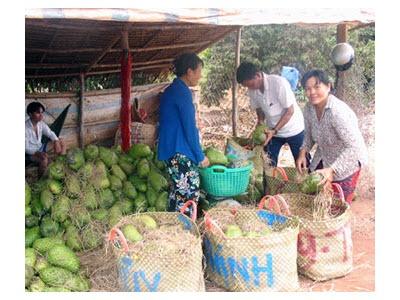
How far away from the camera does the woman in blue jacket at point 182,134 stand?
4.39 m

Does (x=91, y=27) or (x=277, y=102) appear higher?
(x=91, y=27)

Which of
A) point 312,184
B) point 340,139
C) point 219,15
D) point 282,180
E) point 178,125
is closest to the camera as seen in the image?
point 219,15

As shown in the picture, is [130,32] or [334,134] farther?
[130,32]

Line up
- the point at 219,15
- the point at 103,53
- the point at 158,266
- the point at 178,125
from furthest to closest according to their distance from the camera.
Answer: the point at 103,53, the point at 178,125, the point at 219,15, the point at 158,266

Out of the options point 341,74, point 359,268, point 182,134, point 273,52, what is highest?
point 273,52

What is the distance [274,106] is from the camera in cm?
574

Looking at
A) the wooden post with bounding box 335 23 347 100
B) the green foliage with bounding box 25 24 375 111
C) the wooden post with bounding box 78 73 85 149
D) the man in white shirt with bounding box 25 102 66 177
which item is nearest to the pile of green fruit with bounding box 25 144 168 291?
Result: the man in white shirt with bounding box 25 102 66 177

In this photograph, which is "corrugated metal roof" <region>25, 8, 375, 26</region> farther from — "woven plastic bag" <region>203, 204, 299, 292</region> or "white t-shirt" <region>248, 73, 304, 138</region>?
"woven plastic bag" <region>203, 204, 299, 292</region>

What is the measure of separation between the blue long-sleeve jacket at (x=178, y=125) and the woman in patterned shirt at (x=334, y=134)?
108 cm

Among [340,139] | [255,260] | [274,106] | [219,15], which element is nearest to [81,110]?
[274,106]

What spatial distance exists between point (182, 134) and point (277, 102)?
1716 mm

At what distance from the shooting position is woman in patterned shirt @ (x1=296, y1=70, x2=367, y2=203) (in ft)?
13.2

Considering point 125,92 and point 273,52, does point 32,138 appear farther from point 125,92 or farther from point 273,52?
point 273,52

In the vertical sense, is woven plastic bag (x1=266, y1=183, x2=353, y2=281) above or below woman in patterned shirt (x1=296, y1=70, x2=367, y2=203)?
below
